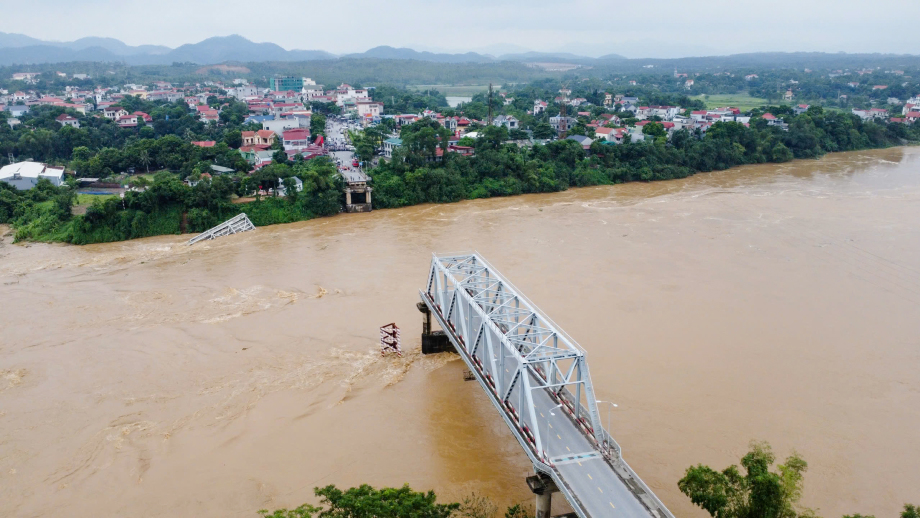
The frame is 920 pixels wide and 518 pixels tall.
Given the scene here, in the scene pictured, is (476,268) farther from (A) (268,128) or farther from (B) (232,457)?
(A) (268,128)

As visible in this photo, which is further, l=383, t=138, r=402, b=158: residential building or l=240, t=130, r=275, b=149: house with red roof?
l=240, t=130, r=275, b=149: house with red roof

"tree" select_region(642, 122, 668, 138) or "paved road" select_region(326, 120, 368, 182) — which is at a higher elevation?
"tree" select_region(642, 122, 668, 138)

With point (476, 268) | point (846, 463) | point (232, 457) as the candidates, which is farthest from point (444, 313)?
point (846, 463)

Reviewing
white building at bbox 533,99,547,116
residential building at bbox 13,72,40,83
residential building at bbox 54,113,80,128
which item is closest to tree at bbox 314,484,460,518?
residential building at bbox 54,113,80,128

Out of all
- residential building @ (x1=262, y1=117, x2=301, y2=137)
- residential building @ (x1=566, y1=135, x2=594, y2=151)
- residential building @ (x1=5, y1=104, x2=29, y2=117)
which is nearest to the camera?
residential building @ (x1=566, y1=135, x2=594, y2=151)

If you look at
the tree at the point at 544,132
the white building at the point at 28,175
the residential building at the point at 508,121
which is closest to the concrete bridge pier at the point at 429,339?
the white building at the point at 28,175

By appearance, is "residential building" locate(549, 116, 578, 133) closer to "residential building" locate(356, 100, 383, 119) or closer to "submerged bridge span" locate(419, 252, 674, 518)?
"residential building" locate(356, 100, 383, 119)
